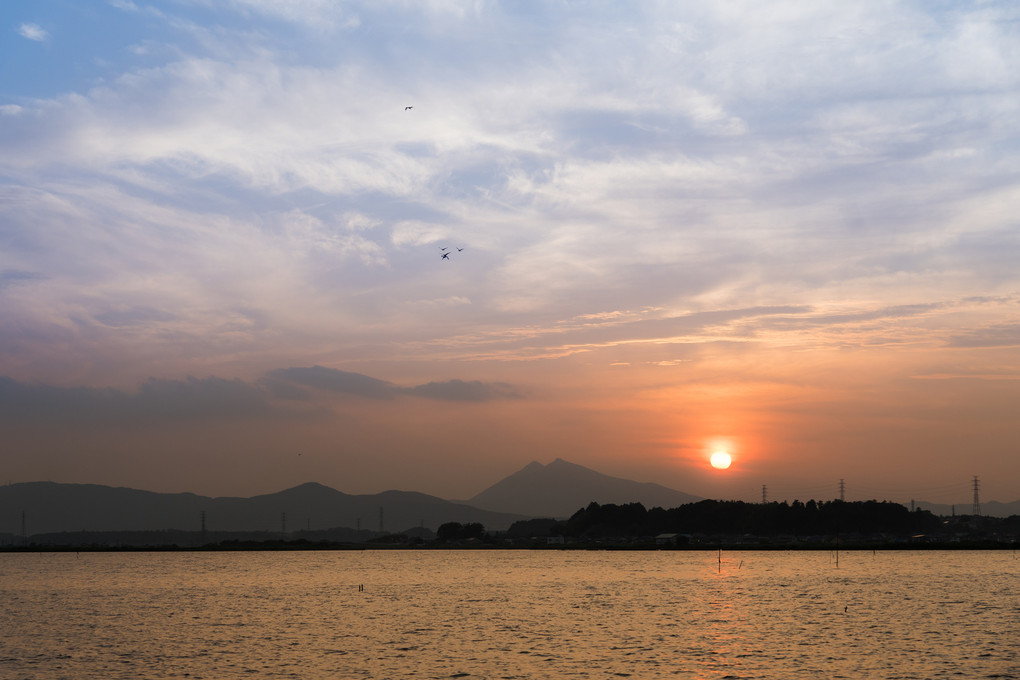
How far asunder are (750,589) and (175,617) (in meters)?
87.8

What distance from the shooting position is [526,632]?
90875mm

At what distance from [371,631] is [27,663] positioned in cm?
3117

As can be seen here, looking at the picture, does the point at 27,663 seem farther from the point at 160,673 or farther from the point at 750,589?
the point at 750,589

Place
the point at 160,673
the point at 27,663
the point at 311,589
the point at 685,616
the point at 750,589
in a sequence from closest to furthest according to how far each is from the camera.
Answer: the point at 160,673 < the point at 27,663 < the point at 685,616 < the point at 750,589 < the point at 311,589

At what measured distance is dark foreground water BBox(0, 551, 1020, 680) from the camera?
223 feet

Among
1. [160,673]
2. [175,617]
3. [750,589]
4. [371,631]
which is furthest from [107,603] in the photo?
[750,589]

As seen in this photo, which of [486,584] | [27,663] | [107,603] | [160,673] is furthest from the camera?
[486,584]

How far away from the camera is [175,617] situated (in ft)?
369

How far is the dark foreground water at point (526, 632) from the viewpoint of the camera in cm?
6806

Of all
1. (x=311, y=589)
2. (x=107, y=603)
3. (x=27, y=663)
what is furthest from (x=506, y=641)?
(x=311, y=589)

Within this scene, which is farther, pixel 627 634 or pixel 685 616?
pixel 685 616

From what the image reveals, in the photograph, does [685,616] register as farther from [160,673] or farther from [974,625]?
[160,673]

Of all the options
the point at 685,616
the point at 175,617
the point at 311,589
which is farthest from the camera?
the point at 311,589

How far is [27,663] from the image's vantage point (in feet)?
241
